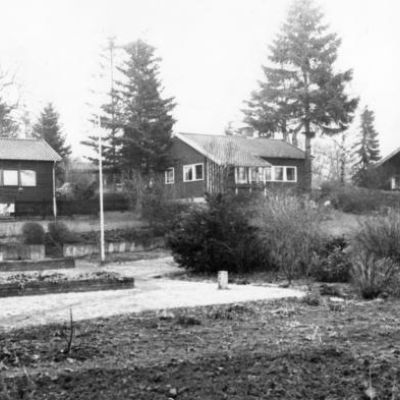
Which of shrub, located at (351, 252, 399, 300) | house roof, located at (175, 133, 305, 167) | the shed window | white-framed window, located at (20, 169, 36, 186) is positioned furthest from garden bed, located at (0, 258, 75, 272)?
the shed window

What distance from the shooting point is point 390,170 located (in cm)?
4488

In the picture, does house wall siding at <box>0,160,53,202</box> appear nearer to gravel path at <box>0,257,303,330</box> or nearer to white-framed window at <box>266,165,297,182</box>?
white-framed window at <box>266,165,297,182</box>

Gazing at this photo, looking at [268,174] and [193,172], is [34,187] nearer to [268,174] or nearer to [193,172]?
[193,172]

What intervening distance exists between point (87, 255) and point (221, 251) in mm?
10991

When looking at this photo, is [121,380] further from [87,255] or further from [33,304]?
[87,255]

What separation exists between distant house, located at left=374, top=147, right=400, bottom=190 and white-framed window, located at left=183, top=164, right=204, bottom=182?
12.9 meters

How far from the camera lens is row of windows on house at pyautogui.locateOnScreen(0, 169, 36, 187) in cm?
3569

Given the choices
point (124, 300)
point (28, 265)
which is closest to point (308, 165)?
point (28, 265)

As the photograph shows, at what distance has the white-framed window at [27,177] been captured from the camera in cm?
3625

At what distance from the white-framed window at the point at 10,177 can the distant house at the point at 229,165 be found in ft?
30.0

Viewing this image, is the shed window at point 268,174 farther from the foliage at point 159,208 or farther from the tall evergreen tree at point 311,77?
the foliage at point 159,208

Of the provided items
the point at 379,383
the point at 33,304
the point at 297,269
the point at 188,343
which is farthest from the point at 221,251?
the point at 379,383

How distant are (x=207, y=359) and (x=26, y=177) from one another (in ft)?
105

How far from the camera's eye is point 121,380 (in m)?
5.49
